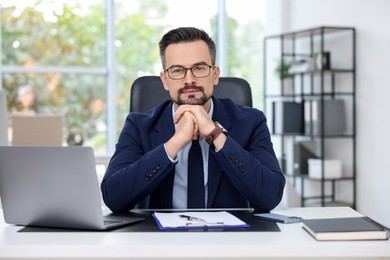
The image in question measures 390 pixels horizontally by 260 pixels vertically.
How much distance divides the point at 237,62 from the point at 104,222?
4.81 meters

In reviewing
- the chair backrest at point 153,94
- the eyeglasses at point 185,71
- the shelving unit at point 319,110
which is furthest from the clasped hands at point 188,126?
the shelving unit at point 319,110

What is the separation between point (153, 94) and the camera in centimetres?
242

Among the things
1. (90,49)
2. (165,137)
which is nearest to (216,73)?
(165,137)

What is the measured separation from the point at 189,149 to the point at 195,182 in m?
0.11

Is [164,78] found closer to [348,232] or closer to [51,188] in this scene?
[51,188]

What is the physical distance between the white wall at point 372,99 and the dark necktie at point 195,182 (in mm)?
2832

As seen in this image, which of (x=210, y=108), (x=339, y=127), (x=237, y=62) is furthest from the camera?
(x=237, y=62)

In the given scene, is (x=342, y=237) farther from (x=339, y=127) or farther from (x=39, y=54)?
(x=39, y=54)

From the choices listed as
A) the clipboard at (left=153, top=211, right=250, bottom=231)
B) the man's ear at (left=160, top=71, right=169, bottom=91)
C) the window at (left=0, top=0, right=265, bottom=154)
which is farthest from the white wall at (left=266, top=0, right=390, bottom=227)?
the clipboard at (left=153, top=211, right=250, bottom=231)

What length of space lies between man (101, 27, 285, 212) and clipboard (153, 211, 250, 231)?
21 cm

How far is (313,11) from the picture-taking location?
551cm

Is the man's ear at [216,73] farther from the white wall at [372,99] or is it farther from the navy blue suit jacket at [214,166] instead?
the white wall at [372,99]

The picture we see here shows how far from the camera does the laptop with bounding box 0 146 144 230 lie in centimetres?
152

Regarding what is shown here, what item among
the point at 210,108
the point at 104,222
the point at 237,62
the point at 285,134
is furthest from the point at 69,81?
the point at 104,222
